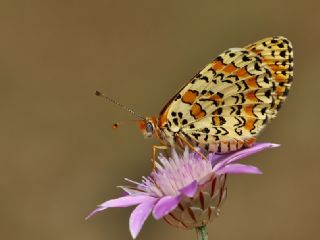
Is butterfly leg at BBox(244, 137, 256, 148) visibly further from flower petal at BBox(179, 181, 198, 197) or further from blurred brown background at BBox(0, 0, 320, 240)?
blurred brown background at BBox(0, 0, 320, 240)

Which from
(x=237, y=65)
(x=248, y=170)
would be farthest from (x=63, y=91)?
(x=248, y=170)

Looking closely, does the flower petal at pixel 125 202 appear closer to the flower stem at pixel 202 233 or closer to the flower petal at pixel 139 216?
the flower petal at pixel 139 216

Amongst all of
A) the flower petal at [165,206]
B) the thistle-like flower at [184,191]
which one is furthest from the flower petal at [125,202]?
the flower petal at [165,206]

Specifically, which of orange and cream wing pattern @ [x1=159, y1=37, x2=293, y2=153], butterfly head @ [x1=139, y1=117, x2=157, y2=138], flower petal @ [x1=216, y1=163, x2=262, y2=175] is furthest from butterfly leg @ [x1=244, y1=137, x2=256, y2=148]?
butterfly head @ [x1=139, y1=117, x2=157, y2=138]

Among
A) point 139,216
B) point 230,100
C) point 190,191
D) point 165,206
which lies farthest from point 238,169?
point 230,100

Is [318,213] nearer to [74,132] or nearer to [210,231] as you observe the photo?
[210,231]

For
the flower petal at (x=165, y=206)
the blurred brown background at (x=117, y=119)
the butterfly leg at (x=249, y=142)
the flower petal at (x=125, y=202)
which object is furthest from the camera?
the blurred brown background at (x=117, y=119)
